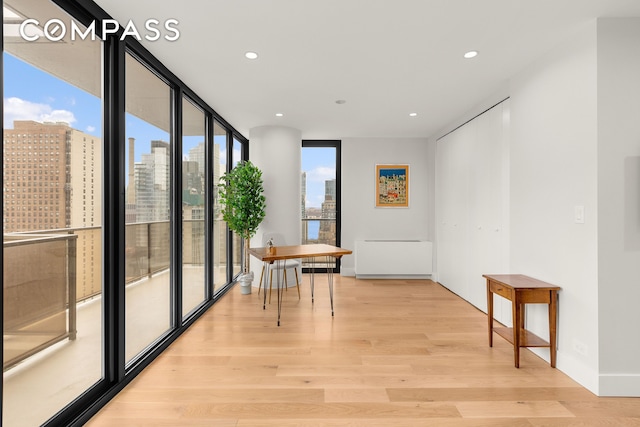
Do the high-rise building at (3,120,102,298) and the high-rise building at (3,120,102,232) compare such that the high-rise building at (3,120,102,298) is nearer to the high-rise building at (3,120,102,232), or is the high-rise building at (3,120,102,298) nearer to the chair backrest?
the high-rise building at (3,120,102,232)

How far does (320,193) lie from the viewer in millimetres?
6637

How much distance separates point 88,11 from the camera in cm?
214

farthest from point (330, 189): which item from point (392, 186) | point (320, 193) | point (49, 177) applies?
point (49, 177)

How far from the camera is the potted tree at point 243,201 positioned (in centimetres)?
491

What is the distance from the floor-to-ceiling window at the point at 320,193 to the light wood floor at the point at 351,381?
280 centimetres

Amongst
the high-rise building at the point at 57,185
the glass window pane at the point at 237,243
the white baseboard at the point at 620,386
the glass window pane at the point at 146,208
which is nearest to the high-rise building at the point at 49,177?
the high-rise building at the point at 57,185

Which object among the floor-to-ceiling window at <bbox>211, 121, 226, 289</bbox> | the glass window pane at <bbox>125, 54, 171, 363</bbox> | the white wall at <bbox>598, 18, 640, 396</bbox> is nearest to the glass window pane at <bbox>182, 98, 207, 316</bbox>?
the floor-to-ceiling window at <bbox>211, 121, 226, 289</bbox>

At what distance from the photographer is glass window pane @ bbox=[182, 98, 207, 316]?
150 inches

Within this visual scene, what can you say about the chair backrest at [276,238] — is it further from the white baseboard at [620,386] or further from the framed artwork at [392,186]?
the white baseboard at [620,386]

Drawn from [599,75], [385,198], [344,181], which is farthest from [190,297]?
[599,75]

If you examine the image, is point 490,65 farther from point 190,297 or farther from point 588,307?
point 190,297

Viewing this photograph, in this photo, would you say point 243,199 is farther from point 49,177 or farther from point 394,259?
point 49,177

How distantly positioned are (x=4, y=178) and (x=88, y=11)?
1.21 metres

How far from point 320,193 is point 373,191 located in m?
1.02
